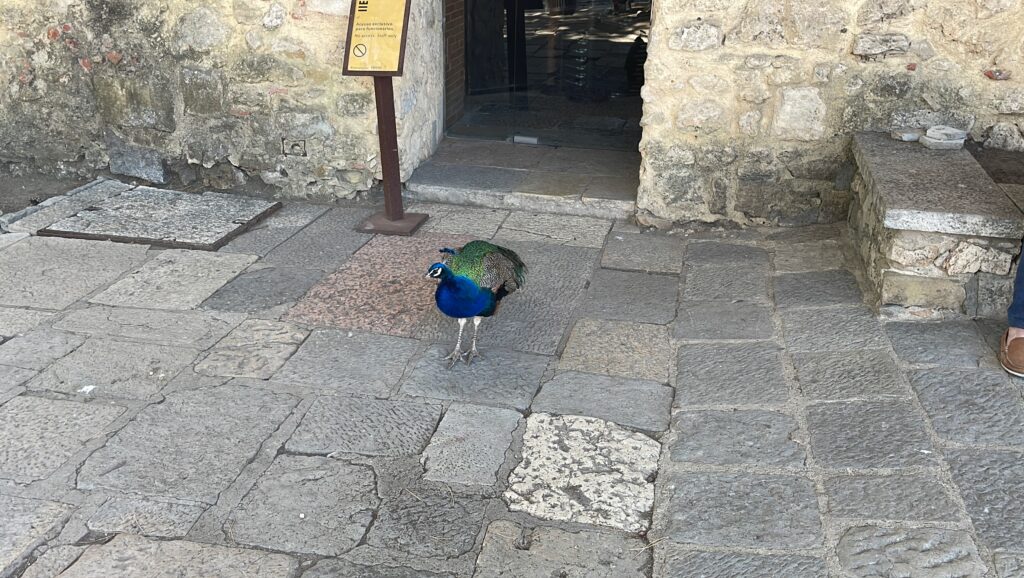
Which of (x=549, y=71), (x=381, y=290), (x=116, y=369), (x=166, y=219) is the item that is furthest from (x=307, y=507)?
(x=549, y=71)

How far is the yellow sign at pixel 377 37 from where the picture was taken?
434 cm

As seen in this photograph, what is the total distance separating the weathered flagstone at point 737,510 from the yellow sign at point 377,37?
2660mm

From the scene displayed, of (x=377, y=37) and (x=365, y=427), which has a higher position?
(x=377, y=37)

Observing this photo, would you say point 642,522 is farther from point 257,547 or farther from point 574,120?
point 574,120

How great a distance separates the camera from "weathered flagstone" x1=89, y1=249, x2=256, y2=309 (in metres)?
3.89

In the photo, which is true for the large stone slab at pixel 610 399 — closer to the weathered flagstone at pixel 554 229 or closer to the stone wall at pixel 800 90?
the weathered flagstone at pixel 554 229

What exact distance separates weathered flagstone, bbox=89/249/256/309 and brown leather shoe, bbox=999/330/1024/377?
3356 millimetres

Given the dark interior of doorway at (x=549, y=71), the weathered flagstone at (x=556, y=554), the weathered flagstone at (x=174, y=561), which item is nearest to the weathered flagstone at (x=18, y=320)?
the weathered flagstone at (x=174, y=561)

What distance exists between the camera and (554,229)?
15.5 feet

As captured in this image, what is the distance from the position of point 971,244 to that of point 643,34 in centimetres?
331

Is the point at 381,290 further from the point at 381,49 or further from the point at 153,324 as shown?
the point at 381,49

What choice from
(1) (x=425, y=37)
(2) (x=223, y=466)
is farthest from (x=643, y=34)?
(2) (x=223, y=466)

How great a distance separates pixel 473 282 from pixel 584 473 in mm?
846

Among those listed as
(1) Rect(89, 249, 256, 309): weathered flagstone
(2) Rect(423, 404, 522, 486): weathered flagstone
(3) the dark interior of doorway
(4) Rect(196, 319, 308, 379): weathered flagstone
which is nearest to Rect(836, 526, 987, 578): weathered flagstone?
(2) Rect(423, 404, 522, 486): weathered flagstone
